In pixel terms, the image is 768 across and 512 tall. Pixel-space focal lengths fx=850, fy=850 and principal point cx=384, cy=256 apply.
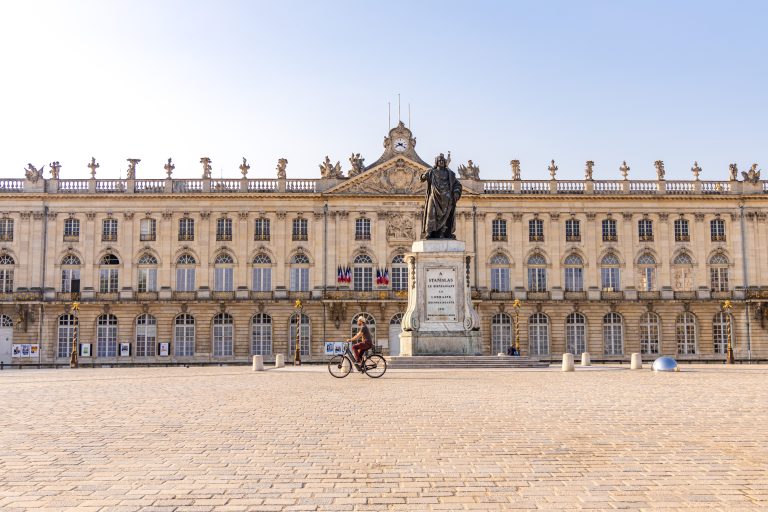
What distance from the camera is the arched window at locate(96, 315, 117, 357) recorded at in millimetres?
53188

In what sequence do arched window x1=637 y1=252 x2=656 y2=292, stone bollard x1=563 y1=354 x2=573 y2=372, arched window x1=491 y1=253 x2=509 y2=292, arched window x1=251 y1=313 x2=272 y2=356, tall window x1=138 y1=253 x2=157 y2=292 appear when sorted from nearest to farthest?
stone bollard x1=563 y1=354 x2=573 y2=372 → arched window x1=251 y1=313 x2=272 y2=356 → tall window x1=138 y1=253 x2=157 y2=292 → arched window x1=491 y1=253 x2=509 y2=292 → arched window x1=637 y1=252 x2=656 y2=292

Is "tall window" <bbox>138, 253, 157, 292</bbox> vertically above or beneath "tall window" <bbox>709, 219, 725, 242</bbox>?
beneath

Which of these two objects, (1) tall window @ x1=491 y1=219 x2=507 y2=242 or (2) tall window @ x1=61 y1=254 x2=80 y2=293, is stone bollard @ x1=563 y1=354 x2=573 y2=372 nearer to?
(1) tall window @ x1=491 y1=219 x2=507 y2=242

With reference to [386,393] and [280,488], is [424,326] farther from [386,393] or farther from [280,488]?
[280,488]

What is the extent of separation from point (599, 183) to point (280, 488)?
51.4m

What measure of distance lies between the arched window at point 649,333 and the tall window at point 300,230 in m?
22.2

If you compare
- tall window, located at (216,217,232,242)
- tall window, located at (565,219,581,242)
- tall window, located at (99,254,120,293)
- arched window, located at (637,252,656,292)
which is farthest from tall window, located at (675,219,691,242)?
tall window, located at (99,254,120,293)

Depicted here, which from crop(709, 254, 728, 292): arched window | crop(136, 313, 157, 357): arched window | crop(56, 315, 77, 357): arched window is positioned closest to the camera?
crop(56, 315, 77, 357): arched window

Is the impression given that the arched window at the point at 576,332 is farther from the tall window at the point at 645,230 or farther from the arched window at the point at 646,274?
the tall window at the point at 645,230

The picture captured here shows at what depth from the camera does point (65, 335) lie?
174ft

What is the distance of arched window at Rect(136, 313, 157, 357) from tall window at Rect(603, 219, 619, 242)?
96.3 ft

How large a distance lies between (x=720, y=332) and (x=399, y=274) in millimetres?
20816

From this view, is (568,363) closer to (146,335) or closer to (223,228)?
(223,228)

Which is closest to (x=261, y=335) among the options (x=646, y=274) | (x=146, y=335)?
(x=146, y=335)
